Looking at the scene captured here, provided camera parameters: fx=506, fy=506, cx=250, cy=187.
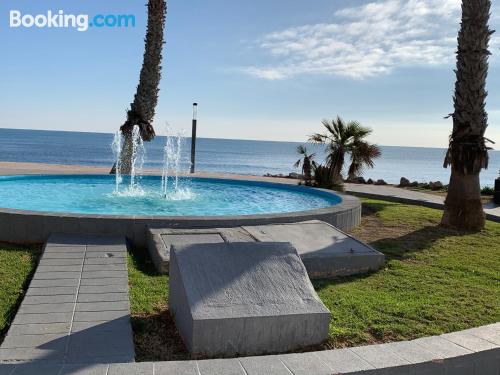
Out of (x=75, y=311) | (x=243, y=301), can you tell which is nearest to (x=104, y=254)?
Result: (x=75, y=311)

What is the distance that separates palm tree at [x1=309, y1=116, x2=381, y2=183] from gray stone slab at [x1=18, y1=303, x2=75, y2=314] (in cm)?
1233

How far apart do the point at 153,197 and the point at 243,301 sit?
927 centimetres

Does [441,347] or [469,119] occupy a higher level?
[469,119]

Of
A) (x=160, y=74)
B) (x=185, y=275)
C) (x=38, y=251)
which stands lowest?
(x=38, y=251)

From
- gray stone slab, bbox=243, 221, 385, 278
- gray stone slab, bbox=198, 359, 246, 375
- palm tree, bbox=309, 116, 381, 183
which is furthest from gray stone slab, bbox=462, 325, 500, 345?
palm tree, bbox=309, 116, 381, 183

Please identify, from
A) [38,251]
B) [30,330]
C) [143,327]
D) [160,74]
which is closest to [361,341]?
[143,327]

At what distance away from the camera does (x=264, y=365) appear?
13.3ft

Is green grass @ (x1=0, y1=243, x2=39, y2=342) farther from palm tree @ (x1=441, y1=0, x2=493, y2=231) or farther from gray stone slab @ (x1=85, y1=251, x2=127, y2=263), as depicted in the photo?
palm tree @ (x1=441, y1=0, x2=493, y2=231)

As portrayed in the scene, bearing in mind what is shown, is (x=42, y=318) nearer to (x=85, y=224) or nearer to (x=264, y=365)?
(x=264, y=365)

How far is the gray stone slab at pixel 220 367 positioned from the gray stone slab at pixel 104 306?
5.15ft

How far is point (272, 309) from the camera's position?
4641 mm

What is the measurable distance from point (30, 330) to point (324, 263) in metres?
3.89

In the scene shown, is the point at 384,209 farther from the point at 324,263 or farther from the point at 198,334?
the point at 198,334

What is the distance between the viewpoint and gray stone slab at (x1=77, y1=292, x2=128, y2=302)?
5.53 m
